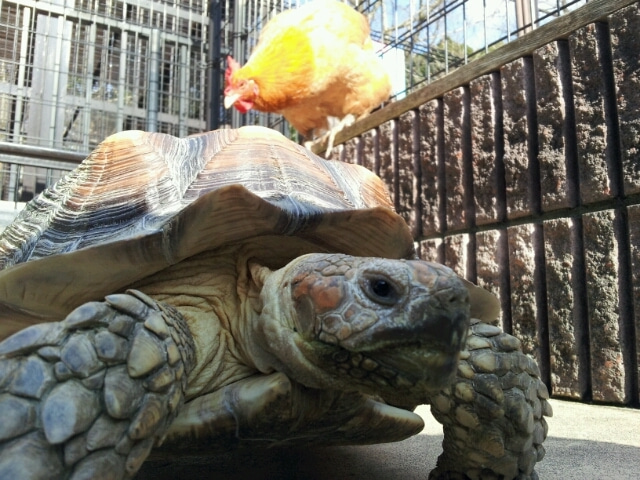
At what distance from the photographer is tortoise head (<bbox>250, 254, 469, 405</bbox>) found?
1011 millimetres

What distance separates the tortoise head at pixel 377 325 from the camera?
1.01m

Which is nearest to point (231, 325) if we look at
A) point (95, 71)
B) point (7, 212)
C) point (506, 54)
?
point (506, 54)

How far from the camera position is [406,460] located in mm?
1802

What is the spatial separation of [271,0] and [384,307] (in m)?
6.21

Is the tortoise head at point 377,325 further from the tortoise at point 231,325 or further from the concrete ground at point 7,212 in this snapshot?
the concrete ground at point 7,212

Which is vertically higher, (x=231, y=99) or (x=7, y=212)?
(x=231, y=99)

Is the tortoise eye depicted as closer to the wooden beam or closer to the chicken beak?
the wooden beam

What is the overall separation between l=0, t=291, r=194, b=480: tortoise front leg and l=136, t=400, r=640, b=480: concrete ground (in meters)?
0.52

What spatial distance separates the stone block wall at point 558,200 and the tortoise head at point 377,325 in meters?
1.77

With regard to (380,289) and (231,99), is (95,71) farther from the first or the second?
(380,289)

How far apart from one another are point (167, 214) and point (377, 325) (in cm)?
73

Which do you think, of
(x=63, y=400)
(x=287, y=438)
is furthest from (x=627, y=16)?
(x=63, y=400)

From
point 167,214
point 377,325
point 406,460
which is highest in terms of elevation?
point 167,214

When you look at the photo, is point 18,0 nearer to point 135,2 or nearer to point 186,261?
point 135,2
